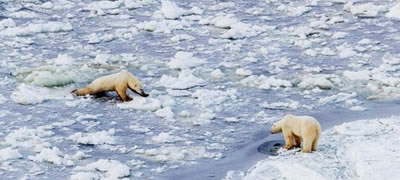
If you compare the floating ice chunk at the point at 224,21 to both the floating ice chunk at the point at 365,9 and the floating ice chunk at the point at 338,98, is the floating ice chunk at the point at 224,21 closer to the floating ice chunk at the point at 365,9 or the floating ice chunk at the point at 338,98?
the floating ice chunk at the point at 365,9

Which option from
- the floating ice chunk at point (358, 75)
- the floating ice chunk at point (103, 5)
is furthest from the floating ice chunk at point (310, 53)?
the floating ice chunk at point (103, 5)

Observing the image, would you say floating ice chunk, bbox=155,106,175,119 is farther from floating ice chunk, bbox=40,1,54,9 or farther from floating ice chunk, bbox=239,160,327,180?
floating ice chunk, bbox=40,1,54,9

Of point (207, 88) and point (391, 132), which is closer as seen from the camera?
point (391, 132)

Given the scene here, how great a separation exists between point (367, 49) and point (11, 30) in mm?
6182

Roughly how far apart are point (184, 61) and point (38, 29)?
3318 millimetres

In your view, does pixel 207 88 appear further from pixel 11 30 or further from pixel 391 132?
pixel 11 30

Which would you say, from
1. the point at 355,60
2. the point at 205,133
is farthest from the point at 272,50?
the point at 205,133

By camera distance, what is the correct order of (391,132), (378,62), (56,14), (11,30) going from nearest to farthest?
(391,132) < (378,62) < (11,30) < (56,14)

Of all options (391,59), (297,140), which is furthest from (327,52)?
(297,140)

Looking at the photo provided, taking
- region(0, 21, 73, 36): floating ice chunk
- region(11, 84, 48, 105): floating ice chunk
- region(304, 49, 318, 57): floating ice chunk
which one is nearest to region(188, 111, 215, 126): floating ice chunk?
region(11, 84, 48, 105): floating ice chunk

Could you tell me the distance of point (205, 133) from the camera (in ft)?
35.7

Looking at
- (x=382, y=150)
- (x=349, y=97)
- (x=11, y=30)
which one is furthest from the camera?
(x=11, y=30)

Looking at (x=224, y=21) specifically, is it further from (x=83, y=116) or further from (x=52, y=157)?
(x=52, y=157)

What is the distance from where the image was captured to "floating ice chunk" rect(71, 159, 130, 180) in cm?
947
